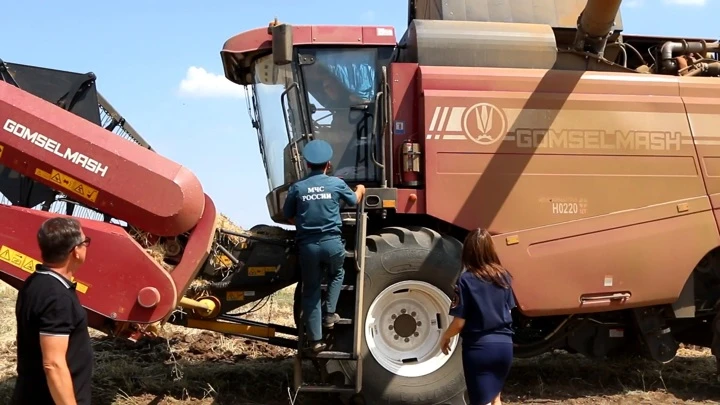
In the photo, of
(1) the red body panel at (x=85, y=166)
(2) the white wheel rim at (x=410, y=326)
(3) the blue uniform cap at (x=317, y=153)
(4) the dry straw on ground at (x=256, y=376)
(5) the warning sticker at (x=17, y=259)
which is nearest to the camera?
(5) the warning sticker at (x=17, y=259)

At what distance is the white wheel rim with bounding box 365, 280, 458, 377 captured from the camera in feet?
18.5

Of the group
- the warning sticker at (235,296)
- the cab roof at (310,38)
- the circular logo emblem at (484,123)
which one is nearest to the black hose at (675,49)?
the circular logo emblem at (484,123)

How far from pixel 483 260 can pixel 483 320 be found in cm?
32

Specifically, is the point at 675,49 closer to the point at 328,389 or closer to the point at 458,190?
the point at 458,190

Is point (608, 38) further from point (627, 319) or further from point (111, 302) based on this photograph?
point (111, 302)

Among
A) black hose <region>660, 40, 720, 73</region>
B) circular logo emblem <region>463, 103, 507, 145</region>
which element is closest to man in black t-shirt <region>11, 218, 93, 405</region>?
circular logo emblem <region>463, 103, 507, 145</region>

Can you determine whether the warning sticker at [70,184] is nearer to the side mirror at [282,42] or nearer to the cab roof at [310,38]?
the side mirror at [282,42]

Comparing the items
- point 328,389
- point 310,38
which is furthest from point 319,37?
point 328,389

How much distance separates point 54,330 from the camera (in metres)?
2.77

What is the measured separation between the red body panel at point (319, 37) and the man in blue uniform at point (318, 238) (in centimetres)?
126

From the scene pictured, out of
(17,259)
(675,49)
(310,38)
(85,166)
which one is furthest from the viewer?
(675,49)

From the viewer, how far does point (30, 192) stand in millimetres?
5324

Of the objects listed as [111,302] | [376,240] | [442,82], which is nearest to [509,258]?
[376,240]

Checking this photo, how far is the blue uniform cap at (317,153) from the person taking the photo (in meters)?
5.27
